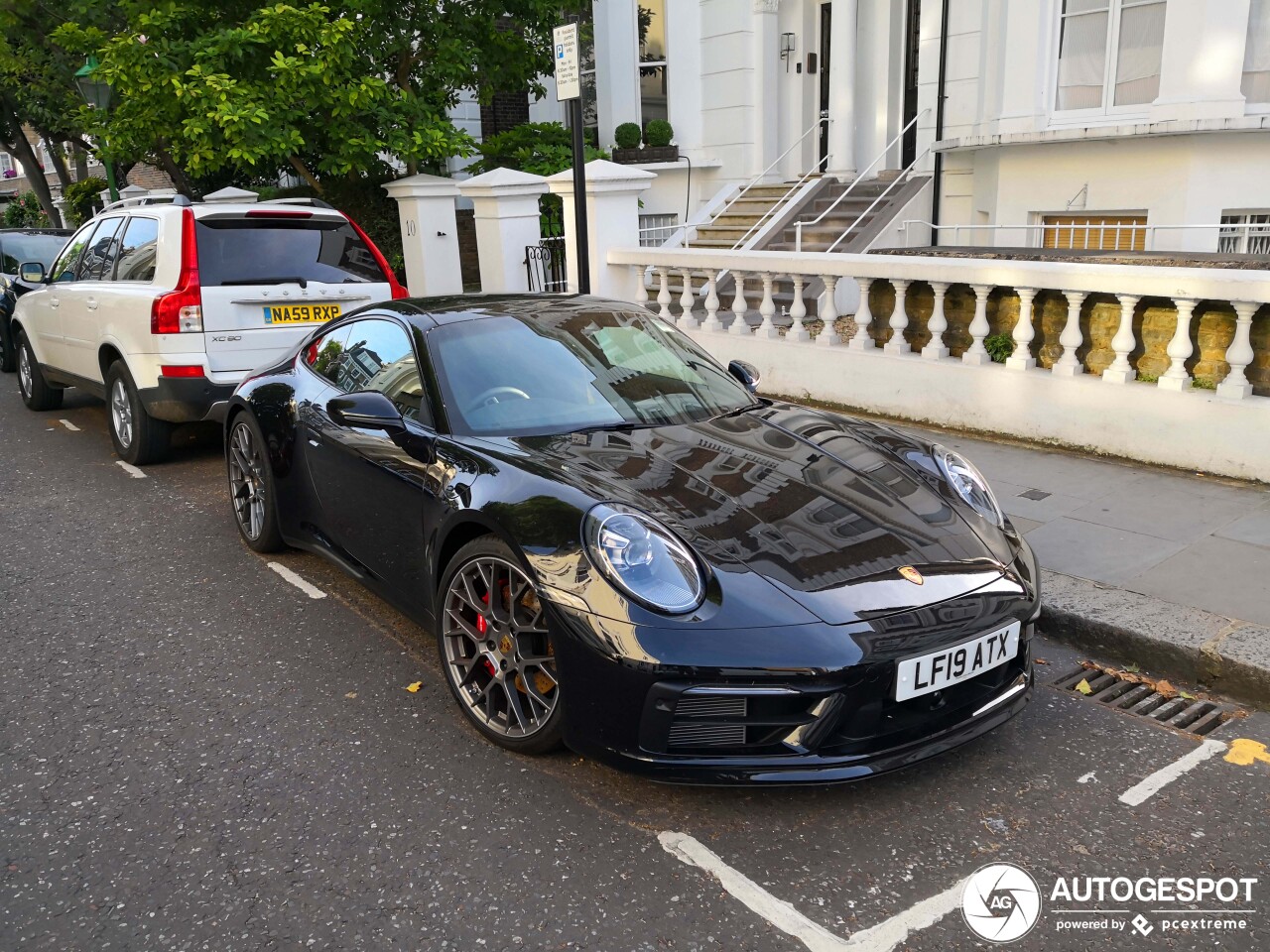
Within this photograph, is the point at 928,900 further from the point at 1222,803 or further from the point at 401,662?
the point at 401,662

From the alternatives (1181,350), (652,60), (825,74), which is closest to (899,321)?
(1181,350)

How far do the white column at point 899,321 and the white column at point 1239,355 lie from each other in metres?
2.31

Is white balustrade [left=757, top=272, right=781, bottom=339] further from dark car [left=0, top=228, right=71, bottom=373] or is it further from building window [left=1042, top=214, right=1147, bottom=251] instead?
dark car [left=0, top=228, right=71, bottom=373]

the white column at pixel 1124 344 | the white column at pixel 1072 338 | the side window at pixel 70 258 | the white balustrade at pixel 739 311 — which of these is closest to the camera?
the white column at pixel 1124 344

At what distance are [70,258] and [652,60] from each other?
1037cm

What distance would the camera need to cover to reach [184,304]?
7.23 m

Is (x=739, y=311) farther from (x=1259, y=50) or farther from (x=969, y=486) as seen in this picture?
(x=1259, y=50)

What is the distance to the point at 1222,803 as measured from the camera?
10.8ft

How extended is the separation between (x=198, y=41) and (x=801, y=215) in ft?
24.4

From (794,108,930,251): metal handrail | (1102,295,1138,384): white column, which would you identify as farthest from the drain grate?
(794,108,930,251): metal handrail

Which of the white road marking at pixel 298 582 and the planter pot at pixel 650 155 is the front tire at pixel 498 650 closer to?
the white road marking at pixel 298 582

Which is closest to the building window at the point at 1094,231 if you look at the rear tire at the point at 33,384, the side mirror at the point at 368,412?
the side mirror at the point at 368,412

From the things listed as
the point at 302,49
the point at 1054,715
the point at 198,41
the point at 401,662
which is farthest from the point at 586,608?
the point at 198,41

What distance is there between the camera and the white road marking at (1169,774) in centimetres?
335
